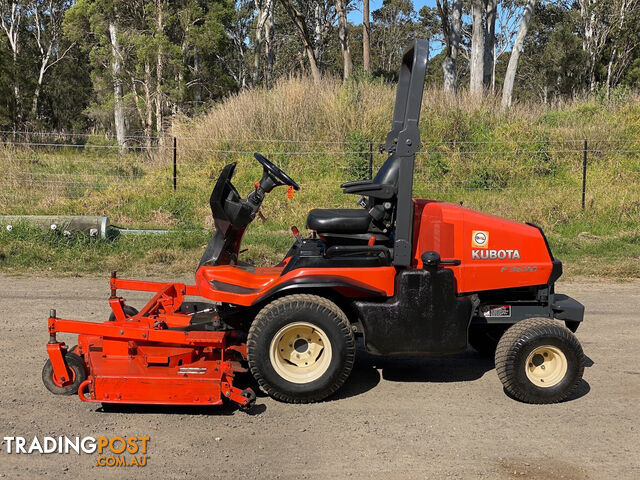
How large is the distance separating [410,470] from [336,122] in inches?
478

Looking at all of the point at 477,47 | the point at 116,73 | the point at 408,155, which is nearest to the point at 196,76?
the point at 116,73

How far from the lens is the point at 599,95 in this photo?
18.2m

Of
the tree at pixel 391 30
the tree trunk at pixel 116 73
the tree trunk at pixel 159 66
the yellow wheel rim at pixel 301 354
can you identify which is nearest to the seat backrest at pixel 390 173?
the yellow wheel rim at pixel 301 354

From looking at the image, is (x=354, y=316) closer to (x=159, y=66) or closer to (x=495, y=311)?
(x=495, y=311)

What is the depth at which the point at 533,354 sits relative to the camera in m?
4.78

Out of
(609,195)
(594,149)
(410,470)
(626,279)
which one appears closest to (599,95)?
(594,149)

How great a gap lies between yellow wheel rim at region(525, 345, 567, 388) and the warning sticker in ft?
1.27

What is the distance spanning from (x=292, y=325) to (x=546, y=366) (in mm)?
1885

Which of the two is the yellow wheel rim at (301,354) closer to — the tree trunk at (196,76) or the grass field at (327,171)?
the grass field at (327,171)

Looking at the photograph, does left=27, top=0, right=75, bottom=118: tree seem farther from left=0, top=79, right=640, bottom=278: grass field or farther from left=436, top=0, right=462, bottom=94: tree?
left=0, top=79, right=640, bottom=278: grass field

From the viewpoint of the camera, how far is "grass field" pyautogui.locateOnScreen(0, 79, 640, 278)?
415 inches

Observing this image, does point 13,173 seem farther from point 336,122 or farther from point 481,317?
point 481,317

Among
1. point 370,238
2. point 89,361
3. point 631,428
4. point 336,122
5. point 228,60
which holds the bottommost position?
point 631,428

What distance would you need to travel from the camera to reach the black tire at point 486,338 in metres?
5.51
